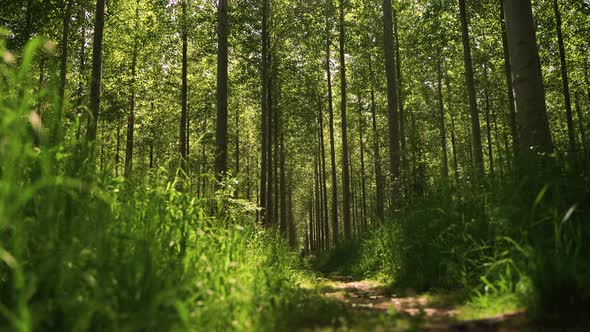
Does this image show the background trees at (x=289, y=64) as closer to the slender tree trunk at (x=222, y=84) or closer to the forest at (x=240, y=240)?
the slender tree trunk at (x=222, y=84)

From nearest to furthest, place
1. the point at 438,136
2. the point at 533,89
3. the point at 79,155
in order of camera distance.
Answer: the point at 79,155
the point at 533,89
the point at 438,136

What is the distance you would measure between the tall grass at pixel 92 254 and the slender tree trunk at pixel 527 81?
3605 millimetres

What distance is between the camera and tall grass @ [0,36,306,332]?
2.17 metres

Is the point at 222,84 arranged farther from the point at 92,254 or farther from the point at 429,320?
the point at 429,320

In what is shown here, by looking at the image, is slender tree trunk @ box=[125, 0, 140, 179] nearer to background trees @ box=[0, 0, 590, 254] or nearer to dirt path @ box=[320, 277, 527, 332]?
background trees @ box=[0, 0, 590, 254]

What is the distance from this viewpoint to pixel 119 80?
65.7ft

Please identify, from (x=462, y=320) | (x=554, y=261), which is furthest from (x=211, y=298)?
(x=554, y=261)

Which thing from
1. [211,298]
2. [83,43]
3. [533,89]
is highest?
[83,43]

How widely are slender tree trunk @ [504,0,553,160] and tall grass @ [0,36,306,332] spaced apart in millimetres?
3605

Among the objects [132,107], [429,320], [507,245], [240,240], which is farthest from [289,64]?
[429,320]

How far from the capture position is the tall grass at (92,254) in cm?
217

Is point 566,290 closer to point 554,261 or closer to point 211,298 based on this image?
point 554,261

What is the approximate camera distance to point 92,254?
2402 mm

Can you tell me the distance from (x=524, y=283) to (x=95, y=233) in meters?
3.04
